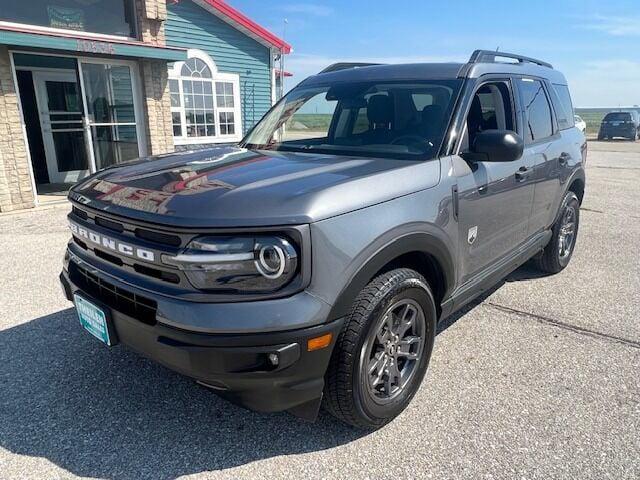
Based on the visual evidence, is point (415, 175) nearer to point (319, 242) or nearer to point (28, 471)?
point (319, 242)

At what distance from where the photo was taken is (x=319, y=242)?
6.66 ft

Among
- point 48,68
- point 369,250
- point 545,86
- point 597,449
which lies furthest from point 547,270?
point 48,68

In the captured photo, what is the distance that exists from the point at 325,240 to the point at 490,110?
6.84ft

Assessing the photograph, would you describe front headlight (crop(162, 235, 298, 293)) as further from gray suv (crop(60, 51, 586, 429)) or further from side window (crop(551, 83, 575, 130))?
side window (crop(551, 83, 575, 130))

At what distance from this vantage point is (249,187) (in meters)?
2.22

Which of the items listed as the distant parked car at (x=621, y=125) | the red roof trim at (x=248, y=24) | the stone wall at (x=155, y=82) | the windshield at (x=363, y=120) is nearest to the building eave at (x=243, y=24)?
the red roof trim at (x=248, y=24)

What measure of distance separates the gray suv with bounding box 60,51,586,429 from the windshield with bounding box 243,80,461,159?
0.01 metres

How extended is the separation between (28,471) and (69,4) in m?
8.76

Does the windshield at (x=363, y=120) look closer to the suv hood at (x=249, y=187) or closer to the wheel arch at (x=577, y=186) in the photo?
the suv hood at (x=249, y=187)

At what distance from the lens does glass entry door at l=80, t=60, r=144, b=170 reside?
8.87 meters

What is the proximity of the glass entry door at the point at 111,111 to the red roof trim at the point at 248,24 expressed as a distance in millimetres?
3518

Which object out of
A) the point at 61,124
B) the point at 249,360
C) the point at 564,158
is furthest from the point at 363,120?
the point at 61,124

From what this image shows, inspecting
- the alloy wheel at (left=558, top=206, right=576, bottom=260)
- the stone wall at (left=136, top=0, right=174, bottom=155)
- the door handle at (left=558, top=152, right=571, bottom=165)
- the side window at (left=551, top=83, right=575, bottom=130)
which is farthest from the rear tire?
the stone wall at (left=136, top=0, right=174, bottom=155)

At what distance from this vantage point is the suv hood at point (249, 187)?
2.02 m
